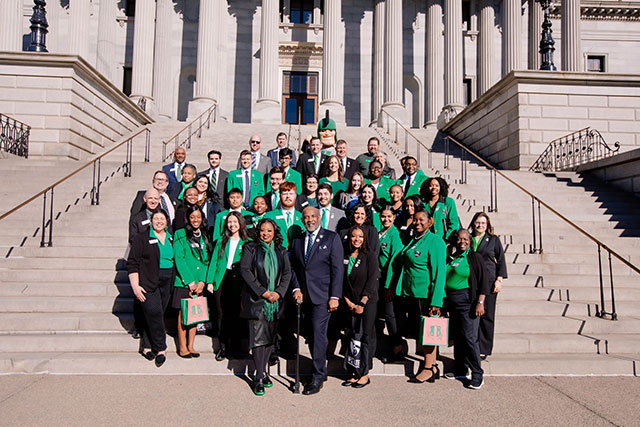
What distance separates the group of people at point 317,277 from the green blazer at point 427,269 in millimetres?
12

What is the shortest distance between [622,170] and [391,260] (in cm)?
982

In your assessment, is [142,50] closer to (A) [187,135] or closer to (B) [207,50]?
(B) [207,50]

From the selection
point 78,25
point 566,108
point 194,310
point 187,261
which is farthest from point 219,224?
point 78,25

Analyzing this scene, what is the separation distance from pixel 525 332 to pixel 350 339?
2.92 meters

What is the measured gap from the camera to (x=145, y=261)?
5.60 metres

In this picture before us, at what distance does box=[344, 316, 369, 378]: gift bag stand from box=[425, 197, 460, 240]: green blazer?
2173 millimetres

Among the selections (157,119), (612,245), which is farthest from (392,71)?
(612,245)

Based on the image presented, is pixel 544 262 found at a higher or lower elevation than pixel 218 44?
lower

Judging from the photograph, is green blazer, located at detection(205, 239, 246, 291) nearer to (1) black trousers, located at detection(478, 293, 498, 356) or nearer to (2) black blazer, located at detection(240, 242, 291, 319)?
(2) black blazer, located at detection(240, 242, 291, 319)

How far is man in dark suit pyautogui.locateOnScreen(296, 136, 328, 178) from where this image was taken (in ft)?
27.8

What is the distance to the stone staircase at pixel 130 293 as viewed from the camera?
5.75 m

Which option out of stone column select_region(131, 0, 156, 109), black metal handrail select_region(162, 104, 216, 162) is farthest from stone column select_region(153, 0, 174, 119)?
black metal handrail select_region(162, 104, 216, 162)

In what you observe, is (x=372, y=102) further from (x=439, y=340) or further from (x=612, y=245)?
(x=439, y=340)

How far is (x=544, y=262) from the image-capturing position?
852 cm
